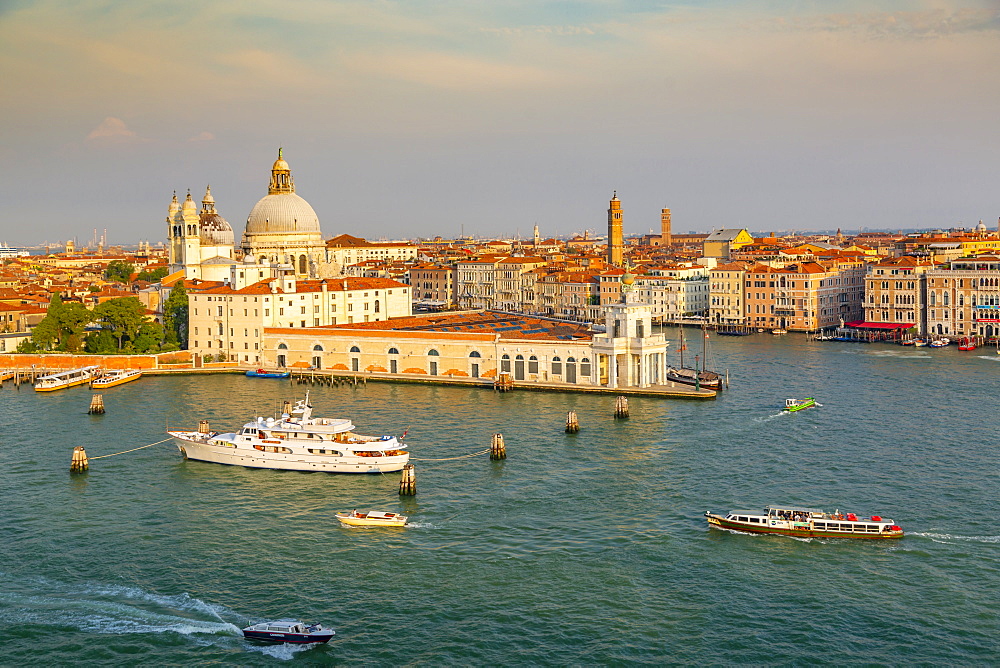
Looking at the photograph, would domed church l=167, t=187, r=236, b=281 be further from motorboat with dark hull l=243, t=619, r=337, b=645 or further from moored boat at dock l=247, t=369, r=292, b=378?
motorboat with dark hull l=243, t=619, r=337, b=645

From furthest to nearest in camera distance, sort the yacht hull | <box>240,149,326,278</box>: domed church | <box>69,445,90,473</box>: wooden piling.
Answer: <box>240,149,326,278</box>: domed church → <box>69,445,90,473</box>: wooden piling → the yacht hull

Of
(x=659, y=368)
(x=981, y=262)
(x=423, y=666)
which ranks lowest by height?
(x=423, y=666)

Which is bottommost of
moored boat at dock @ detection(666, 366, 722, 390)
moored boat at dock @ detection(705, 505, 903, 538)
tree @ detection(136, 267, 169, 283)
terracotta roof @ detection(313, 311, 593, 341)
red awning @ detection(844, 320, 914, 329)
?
moored boat at dock @ detection(705, 505, 903, 538)

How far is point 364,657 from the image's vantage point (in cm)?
1277

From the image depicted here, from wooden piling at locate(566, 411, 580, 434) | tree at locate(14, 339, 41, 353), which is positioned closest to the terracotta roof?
wooden piling at locate(566, 411, 580, 434)

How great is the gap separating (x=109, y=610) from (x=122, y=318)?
27173mm

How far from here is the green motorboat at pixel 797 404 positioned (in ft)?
90.4

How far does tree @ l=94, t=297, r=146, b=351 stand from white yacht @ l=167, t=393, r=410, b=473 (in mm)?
18275

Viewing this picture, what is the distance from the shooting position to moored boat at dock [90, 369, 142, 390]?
1341 inches

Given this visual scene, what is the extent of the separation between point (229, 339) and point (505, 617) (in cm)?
2767

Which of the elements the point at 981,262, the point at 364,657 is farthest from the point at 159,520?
the point at 981,262

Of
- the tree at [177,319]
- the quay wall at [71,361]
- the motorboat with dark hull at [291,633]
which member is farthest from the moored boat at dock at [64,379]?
the motorboat with dark hull at [291,633]

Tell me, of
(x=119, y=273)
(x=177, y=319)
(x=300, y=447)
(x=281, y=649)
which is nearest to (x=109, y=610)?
(x=281, y=649)

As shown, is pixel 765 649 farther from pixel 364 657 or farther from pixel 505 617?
pixel 364 657
